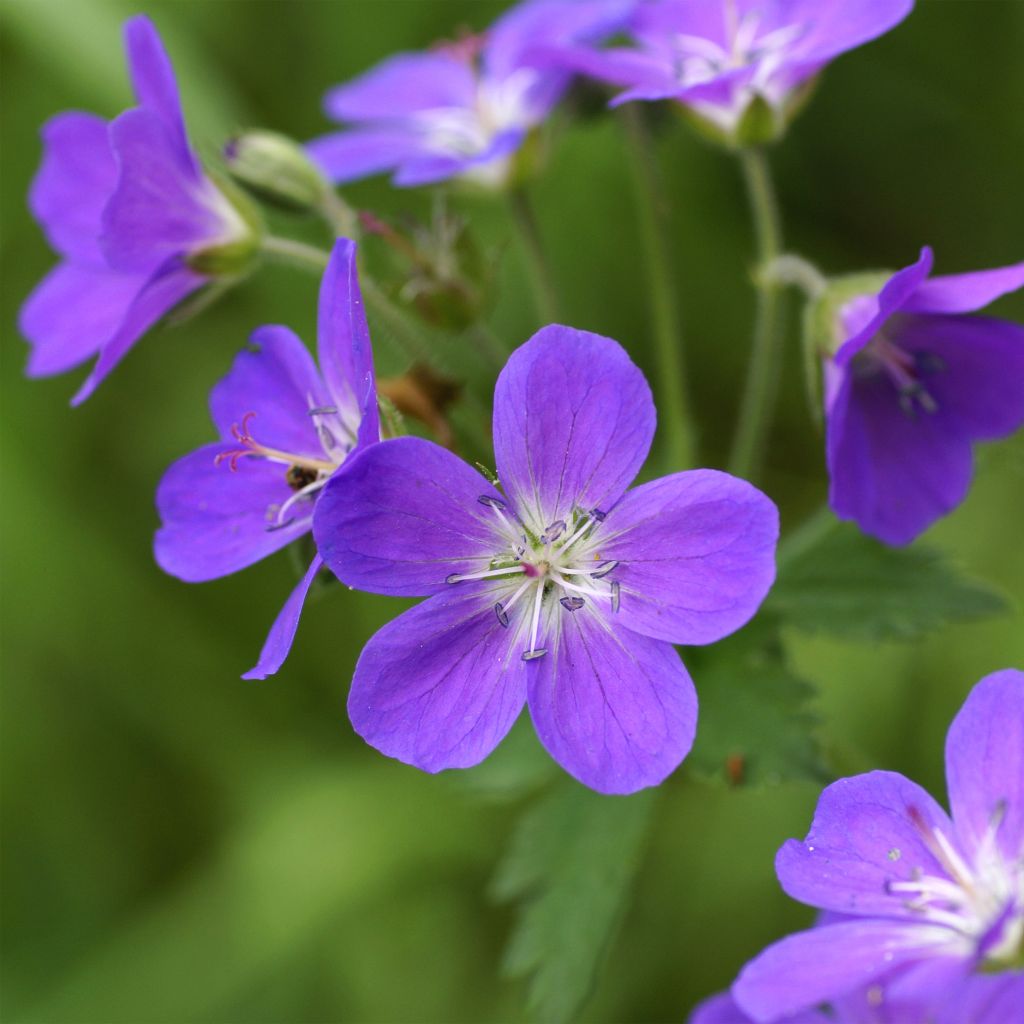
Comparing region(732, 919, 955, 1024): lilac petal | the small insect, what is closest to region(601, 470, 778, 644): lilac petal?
region(732, 919, 955, 1024): lilac petal

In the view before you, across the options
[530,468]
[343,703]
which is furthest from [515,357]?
[343,703]

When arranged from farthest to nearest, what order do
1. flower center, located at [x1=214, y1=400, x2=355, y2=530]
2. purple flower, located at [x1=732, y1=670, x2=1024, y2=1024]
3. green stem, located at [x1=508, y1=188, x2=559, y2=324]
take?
green stem, located at [x1=508, y1=188, x2=559, y2=324], flower center, located at [x1=214, y1=400, x2=355, y2=530], purple flower, located at [x1=732, y1=670, x2=1024, y2=1024]

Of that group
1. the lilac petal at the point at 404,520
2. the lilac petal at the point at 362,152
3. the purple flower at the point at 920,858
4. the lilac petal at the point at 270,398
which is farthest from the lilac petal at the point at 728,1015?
the lilac petal at the point at 362,152

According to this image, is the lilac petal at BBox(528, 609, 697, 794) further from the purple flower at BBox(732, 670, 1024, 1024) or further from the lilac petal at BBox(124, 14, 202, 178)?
the lilac petal at BBox(124, 14, 202, 178)

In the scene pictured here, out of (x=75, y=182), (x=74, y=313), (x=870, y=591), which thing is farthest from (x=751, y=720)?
(x=75, y=182)

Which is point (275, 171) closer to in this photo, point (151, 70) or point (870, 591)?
point (151, 70)

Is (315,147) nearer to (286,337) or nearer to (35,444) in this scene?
(286,337)
